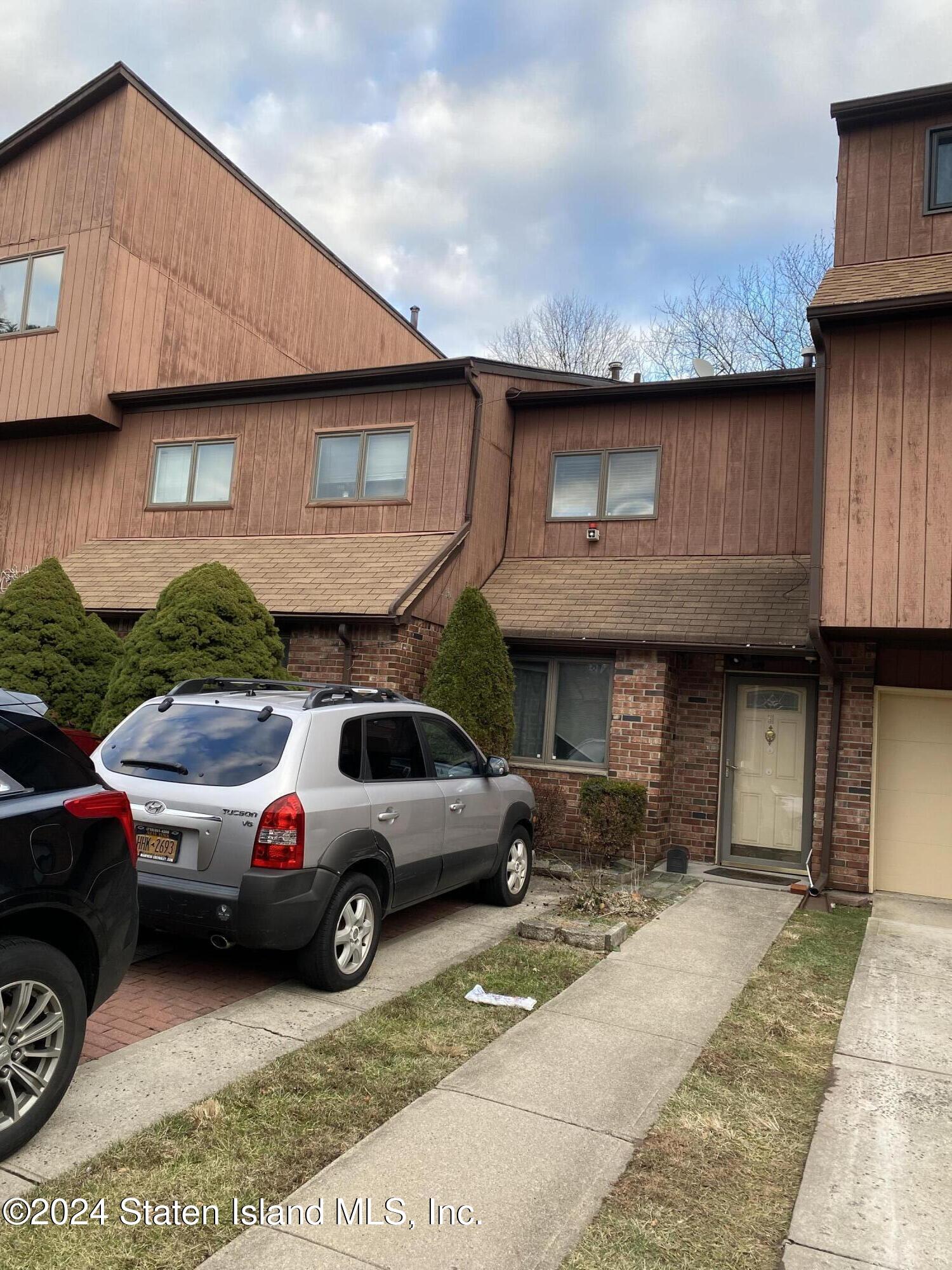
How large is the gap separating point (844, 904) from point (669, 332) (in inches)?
855

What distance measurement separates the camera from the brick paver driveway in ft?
15.1

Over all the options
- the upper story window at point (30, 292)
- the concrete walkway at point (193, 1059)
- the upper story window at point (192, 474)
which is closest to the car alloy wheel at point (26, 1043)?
the concrete walkway at point (193, 1059)

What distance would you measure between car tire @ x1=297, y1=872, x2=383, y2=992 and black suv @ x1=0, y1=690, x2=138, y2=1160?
5.05 feet

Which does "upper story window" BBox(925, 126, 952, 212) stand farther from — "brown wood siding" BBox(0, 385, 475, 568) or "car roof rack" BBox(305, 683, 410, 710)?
"car roof rack" BBox(305, 683, 410, 710)

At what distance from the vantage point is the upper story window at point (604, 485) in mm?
11805

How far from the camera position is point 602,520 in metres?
12.0

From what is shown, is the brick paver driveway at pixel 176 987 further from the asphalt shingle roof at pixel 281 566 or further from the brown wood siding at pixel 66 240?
the brown wood siding at pixel 66 240

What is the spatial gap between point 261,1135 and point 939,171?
37.7 ft

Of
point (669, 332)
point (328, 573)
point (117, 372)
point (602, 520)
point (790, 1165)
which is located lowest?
point (790, 1165)

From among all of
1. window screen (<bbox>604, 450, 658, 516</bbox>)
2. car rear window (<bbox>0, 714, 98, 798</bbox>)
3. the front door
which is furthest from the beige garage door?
car rear window (<bbox>0, 714, 98, 798</bbox>)

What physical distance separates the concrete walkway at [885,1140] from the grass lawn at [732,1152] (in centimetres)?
9

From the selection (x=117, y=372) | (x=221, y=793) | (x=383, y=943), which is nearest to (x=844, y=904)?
(x=383, y=943)

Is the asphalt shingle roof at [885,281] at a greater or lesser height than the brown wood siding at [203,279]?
lesser

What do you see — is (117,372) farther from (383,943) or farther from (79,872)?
(79,872)
